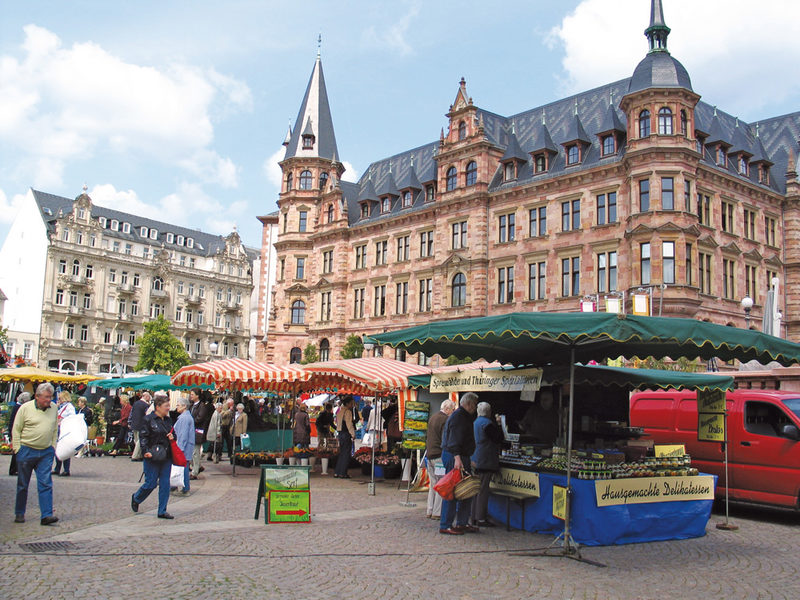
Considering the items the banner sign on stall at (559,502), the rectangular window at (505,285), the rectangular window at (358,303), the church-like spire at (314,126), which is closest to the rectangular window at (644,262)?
the rectangular window at (505,285)

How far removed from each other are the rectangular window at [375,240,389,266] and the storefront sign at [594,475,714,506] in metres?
42.6

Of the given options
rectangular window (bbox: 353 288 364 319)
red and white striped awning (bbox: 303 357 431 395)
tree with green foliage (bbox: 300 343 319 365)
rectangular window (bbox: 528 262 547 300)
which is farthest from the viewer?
rectangular window (bbox: 353 288 364 319)

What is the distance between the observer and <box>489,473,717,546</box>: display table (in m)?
9.91

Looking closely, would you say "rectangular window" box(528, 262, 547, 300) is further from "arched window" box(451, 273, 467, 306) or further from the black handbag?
the black handbag

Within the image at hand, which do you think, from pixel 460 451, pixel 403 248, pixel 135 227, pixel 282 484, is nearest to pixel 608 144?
pixel 403 248

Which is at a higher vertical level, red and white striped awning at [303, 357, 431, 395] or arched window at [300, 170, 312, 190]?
arched window at [300, 170, 312, 190]

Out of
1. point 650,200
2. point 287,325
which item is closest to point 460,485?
point 650,200

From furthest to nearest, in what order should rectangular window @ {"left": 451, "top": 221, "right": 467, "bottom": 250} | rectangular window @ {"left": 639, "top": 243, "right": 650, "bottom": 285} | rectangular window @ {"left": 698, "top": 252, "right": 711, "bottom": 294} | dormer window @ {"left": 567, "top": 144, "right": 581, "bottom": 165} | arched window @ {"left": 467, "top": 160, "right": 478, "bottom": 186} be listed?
rectangular window @ {"left": 451, "top": 221, "right": 467, "bottom": 250}, arched window @ {"left": 467, "top": 160, "right": 478, "bottom": 186}, dormer window @ {"left": 567, "top": 144, "right": 581, "bottom": 165}, rectangular window @ {"left": 698, "top": 252, "right": 711, "bottom": 294}, rectangular window @ {"left": 639, "top": 243, "right": 650, "bottom": 285}

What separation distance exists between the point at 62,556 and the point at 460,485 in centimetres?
503

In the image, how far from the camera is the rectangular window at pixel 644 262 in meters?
36.5

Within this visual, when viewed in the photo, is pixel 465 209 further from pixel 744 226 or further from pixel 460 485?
pixel 460 485

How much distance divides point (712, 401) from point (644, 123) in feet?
93.9

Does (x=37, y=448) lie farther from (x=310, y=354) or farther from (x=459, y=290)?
(x=310, y=354)

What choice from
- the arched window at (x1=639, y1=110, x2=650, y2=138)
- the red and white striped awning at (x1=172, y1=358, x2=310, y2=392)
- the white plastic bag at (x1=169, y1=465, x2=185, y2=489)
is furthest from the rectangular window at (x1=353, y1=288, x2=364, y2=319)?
the white plastic bag at (x1=169, y1=465, x2=185, y2=489)
